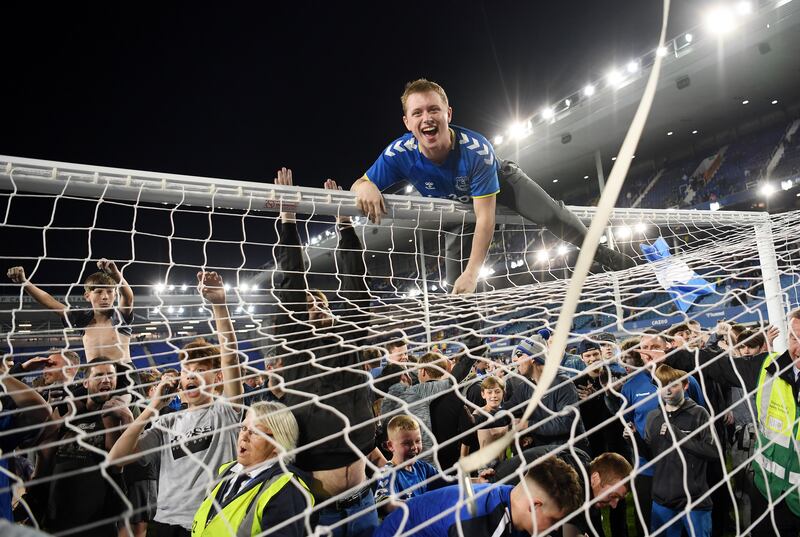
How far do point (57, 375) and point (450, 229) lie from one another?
276 centimetres

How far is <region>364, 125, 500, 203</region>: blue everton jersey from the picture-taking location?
8.13ft

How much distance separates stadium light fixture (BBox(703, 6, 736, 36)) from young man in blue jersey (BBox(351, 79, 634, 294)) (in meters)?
13.0

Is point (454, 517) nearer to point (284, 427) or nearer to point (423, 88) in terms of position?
point (284, 427)

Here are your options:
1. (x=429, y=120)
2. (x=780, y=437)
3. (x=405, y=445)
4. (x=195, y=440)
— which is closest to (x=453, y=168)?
(x=429, y=120)

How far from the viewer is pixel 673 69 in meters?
13.2

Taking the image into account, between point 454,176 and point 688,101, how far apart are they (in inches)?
604

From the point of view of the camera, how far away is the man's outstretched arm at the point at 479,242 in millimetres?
2445

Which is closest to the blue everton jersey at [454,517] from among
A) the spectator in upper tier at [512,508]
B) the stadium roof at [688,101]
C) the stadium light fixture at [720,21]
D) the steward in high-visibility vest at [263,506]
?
the spectator in upper tier at [512,508]

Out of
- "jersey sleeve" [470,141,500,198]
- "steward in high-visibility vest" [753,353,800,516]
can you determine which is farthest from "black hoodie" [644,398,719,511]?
"jersey sleeve" [470,141,500,198]

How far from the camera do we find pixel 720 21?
39.2 ft

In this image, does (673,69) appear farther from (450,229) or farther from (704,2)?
(450,229)

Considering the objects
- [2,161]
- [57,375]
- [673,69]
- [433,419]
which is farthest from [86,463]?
[673,69]

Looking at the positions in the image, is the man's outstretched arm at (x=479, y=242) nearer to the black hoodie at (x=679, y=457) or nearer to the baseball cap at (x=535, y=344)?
the baseball cap at (x=535, y=344)

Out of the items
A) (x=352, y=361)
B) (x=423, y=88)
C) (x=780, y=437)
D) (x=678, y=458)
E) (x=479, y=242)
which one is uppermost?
(x=423, y=88)
